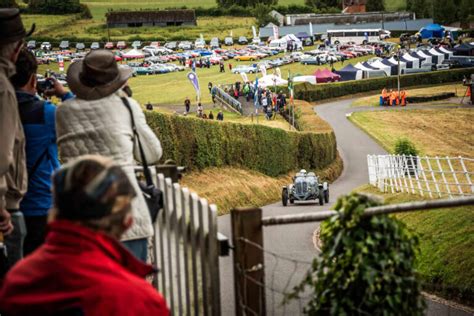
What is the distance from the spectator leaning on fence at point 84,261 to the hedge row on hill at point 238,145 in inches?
873

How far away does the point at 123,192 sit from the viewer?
3.51m

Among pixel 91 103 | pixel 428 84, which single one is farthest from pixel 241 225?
pixel 428 84

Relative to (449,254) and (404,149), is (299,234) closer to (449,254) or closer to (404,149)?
(449,254)

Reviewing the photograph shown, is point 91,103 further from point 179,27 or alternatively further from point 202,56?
point 179,27

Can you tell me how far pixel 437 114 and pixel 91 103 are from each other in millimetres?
59061

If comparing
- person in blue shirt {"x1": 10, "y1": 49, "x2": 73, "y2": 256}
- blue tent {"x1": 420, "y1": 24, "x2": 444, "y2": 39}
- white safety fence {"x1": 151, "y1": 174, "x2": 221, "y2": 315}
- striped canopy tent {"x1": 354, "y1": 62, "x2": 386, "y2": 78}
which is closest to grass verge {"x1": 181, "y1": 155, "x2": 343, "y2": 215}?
white safety fence {"x1": 151, "y1": 174, "x2": 221, "y2": 315}

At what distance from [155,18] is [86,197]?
509ft

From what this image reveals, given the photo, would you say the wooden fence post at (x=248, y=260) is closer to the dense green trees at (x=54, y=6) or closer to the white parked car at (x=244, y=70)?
the white parked car at (x=244, y=70)

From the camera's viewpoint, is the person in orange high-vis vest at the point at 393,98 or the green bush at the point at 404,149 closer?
the green bush at the point at 404,149

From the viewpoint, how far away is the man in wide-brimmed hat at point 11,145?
203 inches

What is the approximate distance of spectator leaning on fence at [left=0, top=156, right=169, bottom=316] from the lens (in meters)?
3.42

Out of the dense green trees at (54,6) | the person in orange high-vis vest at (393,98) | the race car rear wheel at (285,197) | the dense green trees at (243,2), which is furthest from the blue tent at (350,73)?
the dense green trees at (243,2)

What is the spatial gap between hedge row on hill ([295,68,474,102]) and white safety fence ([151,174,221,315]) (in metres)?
67.2

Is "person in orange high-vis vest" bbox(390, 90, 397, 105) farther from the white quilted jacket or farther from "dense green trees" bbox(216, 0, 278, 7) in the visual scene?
"dense green trees" bbox(216, 0, 278, 7)
